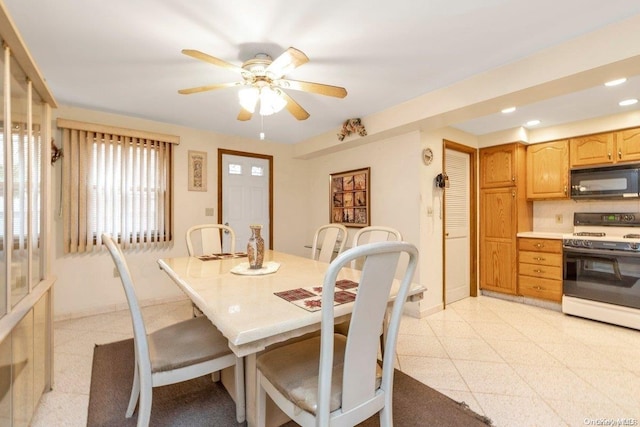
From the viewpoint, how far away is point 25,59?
1.38 meters

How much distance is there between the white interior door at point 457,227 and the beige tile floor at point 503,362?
A: 0.47m

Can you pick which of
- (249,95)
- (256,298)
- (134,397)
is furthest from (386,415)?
(249,95)

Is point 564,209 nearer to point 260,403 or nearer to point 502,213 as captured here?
point 502,213

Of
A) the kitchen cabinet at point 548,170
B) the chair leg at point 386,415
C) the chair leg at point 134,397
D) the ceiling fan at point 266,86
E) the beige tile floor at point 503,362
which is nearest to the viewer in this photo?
the chair leg at point 386,415

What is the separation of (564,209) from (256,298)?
4128mm

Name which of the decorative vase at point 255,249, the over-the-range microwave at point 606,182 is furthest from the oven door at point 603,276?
the decorative vase at point 255,249

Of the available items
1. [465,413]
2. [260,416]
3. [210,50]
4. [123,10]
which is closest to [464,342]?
[465,413]

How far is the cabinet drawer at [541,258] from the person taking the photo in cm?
335

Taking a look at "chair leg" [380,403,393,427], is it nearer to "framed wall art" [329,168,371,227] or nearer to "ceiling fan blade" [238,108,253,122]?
"ceiling fan blade" [238,108,253,122]

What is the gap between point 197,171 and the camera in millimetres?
3789

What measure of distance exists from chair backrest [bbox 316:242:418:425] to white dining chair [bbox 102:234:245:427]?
69cm

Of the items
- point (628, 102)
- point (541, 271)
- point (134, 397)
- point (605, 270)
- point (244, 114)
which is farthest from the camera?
point (541, 271)

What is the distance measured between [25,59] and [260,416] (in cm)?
199

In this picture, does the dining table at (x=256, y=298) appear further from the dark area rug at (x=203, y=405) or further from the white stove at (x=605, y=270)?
the white stove at (x=605, y=270)
